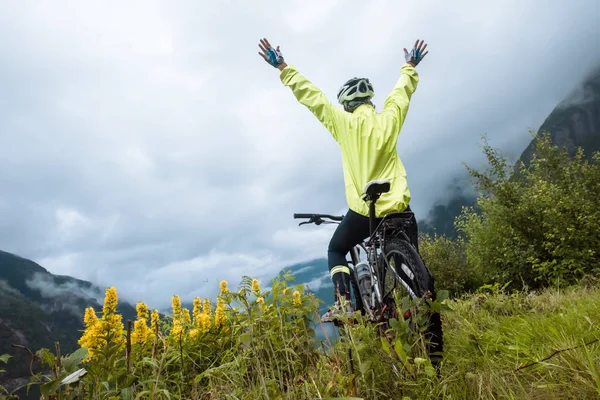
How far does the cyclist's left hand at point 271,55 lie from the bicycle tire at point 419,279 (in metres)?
2.26

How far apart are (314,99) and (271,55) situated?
0.80 m

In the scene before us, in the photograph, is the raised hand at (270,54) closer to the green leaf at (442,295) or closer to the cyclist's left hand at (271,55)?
the cyclist's left hand at (271,55)

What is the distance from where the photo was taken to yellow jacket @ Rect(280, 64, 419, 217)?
3.30 m

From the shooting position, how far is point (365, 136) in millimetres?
3344

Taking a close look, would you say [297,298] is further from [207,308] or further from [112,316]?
[207,308]

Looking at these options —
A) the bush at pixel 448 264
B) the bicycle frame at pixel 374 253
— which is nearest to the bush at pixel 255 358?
the bicycle frame at pixel 374 253

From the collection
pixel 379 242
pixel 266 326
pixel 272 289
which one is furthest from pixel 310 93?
pixel 266 326

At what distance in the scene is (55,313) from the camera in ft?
616

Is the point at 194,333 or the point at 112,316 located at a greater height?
the point at 112,316

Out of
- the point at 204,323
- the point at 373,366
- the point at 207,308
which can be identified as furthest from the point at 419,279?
the point at 207,308

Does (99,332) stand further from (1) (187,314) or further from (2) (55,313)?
(2) (55,313)

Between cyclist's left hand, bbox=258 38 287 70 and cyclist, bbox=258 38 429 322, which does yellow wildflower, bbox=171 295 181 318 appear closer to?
cyclist, bbox=258 38 429 322

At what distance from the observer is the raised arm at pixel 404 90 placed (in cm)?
352

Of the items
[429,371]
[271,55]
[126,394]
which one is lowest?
[429,371]
